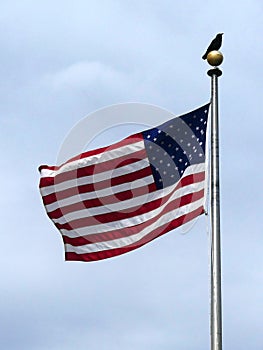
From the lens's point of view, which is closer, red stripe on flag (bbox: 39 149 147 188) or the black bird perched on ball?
the black bird perched on ball

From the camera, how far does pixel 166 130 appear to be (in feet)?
75.8

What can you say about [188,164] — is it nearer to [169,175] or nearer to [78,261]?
[169,175]

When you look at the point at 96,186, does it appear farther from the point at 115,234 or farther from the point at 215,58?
the point at 215,58

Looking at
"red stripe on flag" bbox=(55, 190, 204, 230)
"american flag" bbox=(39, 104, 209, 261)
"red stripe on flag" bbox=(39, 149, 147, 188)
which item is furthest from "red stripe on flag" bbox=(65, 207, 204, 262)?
"red stripe on flag" bbox=(39, 149, 147, 188)

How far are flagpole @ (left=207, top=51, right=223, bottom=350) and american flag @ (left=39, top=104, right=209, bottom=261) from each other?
110cm

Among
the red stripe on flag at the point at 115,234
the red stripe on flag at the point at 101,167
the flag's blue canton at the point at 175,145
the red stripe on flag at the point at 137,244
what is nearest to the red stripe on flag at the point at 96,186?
the red stripe on flag at the point at 101,167

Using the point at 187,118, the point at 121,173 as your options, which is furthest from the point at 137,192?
the point at 187,118

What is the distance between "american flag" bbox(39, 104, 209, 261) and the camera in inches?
893

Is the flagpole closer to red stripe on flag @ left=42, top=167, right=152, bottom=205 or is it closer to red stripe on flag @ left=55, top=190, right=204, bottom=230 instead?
red stripe on flag @ left=55, top=190, right=204, bottom=230

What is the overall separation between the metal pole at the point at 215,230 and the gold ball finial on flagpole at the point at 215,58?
0.56ft

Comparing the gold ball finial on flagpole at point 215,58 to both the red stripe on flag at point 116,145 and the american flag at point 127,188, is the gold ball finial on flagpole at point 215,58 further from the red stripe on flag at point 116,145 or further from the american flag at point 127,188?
the red stripe on flag at point 116,145

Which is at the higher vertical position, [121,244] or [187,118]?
[187,118]

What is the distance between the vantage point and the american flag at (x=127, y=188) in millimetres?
22672

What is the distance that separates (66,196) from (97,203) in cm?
78
